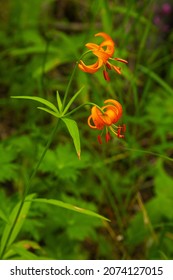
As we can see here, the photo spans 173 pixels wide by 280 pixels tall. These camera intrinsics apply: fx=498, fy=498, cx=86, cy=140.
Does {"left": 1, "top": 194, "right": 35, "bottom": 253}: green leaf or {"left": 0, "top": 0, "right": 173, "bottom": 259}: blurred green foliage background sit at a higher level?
{"left": 0, "top": 0, "right": 173, "bottom": 259}: blurred green foliage background

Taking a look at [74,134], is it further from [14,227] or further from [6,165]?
[6,165]

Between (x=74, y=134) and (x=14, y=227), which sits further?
(x=14, y=227)

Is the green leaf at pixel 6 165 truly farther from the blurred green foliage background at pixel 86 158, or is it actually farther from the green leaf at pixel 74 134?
the green leaf at pixel 74 134

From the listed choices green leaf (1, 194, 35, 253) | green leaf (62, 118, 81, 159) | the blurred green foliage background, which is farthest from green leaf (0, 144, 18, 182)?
green leaf (62, 118, 81, 159)

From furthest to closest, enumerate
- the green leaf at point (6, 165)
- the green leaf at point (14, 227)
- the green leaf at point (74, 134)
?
the green leaf at point (6, 165)
the green leaf at point (14, 227)
the green leaf at point (74, 134)

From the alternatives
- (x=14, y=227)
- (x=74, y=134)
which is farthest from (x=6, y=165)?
(x=74, y=134)

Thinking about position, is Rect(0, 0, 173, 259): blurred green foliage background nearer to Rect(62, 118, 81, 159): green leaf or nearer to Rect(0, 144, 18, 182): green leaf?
Rect(0, 144, 18, 182): green leaf

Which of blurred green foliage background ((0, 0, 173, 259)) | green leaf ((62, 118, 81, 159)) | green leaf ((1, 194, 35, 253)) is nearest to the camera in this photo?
green leaf ((62, 118, 81, 159))

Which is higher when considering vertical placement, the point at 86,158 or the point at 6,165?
the point at 86,158

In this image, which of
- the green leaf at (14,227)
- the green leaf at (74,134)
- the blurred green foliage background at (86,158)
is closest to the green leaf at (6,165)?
the blurred green foliage background at (86,158)

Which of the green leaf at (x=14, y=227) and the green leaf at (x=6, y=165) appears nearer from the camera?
the green leaf at (x=14, y=227)
